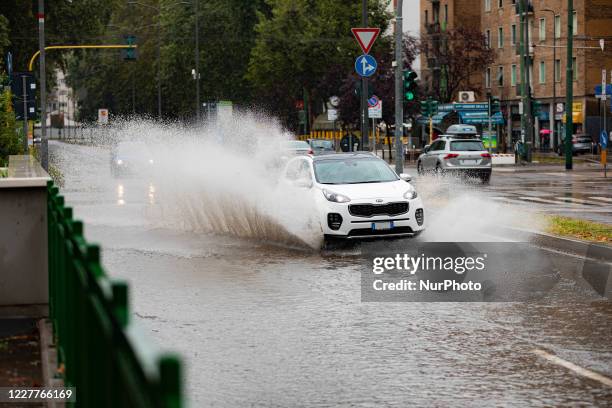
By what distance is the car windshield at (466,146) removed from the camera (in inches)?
1667

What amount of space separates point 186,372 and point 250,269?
22.8 feet

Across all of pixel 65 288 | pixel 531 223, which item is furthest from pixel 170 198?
pixel 65 288

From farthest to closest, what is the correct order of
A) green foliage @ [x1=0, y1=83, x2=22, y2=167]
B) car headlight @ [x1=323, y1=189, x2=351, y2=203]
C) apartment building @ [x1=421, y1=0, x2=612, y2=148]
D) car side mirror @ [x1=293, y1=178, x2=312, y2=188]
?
apartment building @ [x1=421, y1=0, x2=612, y2=148], green foliage @ [x1=0, y1=83, x2=22, y2=167], car side mirror @ [x1=293, y1=178, x2=312, y2=188], car headlight @ [x1=323, y1=189, x2=351, y2=203]

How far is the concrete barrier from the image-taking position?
10.7 metres

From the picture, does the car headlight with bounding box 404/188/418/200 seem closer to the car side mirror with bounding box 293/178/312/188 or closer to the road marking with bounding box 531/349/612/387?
the car side mirror with bounding box 293/178/312/188

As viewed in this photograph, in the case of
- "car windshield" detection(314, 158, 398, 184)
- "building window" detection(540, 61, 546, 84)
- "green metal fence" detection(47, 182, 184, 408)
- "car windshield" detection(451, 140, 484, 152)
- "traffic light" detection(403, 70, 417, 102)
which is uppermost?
"building window" detection(540, 61, 546, 84)

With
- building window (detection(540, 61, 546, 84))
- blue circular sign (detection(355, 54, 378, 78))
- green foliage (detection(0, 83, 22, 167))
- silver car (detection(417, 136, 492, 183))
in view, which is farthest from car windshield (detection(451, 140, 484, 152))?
building window (detection(540, 61, 546, 84))

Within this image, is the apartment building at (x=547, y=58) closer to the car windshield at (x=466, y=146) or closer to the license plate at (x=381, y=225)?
the car windshield at (x=466, y=146)

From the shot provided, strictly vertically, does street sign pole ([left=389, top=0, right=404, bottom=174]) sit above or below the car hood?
above

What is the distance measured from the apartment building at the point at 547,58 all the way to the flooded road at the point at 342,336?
2387 inches

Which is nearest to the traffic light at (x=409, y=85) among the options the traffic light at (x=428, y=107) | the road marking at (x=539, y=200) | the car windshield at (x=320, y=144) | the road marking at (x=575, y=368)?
the road marking at (x=539, y=200)

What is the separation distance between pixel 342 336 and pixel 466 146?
3262 cm

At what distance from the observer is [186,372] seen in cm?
871

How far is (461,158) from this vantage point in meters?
42.0
